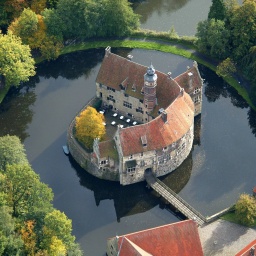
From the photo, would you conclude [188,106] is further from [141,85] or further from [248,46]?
[248,46]

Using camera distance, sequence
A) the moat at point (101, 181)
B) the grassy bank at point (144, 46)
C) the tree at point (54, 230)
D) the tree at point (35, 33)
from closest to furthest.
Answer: the tree at point (54, 230), the moat at point (101, 181), the tree at point (35, 33), the grassy bank at point (144, 46)

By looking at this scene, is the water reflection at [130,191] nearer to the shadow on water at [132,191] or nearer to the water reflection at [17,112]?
the shadow on water at [132,191]

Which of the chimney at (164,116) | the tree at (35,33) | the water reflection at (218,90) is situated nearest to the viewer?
the chimney at (164,116)

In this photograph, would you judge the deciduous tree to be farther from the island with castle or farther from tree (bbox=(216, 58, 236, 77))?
the island with castle

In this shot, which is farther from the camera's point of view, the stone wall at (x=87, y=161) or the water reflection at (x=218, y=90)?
the water reflection at (x=218, y=90)

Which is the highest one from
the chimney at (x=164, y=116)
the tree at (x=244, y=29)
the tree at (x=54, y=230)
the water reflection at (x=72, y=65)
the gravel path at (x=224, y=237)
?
the tree at (x=244, y=29)

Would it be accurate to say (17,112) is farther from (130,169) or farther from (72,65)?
(130,169)

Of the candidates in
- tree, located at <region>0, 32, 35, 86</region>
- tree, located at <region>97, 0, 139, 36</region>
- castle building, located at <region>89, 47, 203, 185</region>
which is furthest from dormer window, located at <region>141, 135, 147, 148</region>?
tree, located at <region>97, 0, 139, 36</region>

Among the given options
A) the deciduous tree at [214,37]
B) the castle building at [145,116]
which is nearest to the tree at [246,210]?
the castle building at [145,116]
